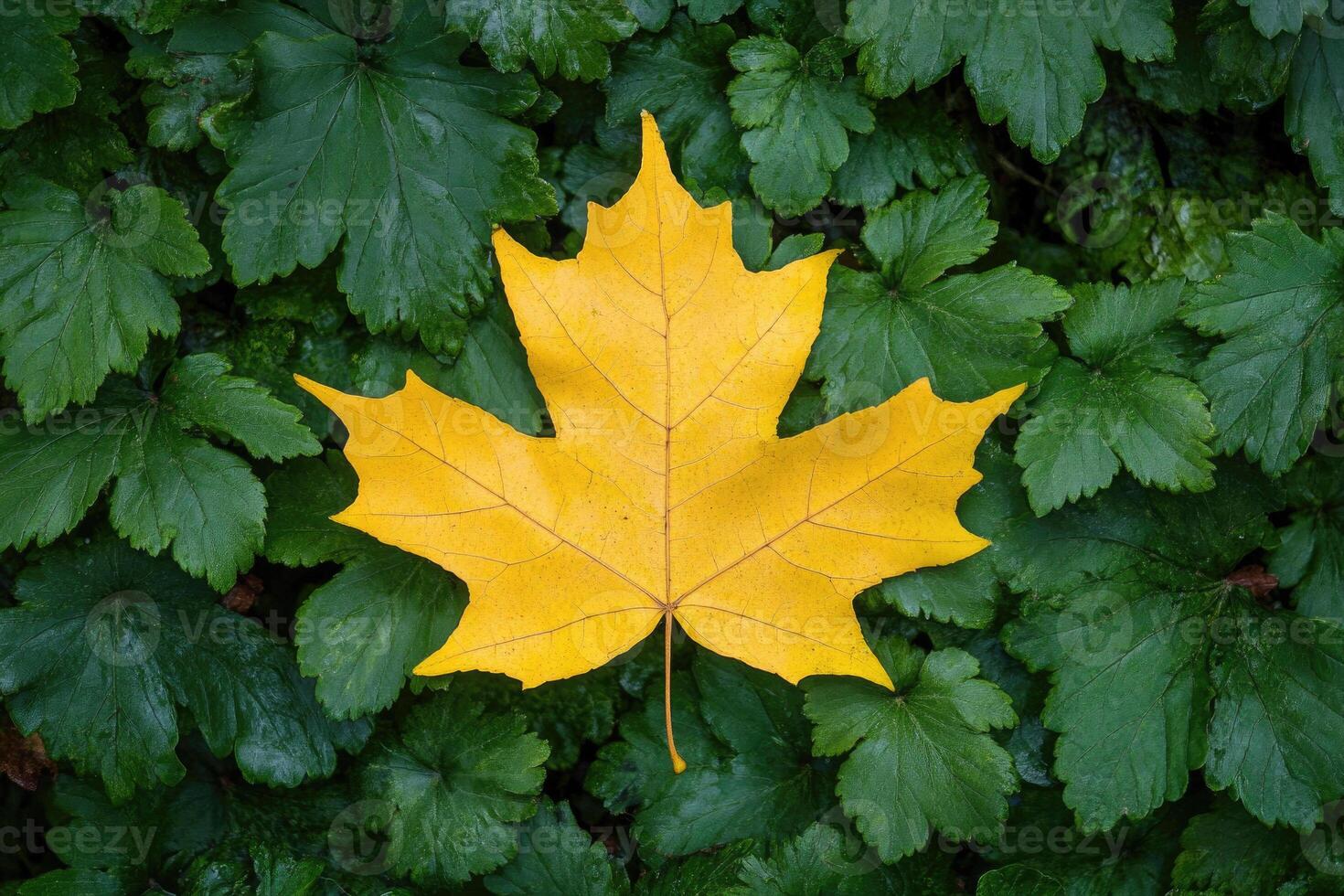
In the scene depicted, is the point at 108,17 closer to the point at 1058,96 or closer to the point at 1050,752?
the point at 1058,96

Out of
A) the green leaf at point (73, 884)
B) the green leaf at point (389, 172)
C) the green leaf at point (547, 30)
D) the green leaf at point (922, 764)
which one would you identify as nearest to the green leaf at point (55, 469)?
the green leaf at point (389, 172)

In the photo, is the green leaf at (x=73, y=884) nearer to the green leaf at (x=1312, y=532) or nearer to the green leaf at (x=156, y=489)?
the green leaf at (x=156, y=489)

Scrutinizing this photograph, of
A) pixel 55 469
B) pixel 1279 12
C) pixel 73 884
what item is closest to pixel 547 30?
pixel 55 469

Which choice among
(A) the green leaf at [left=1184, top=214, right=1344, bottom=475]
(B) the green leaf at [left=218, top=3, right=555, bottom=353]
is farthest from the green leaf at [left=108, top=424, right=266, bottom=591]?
(A) the green leaf at [left=1184, top=214, right=1344, bottom=475]

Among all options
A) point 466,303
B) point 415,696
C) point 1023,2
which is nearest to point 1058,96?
point 1023,2

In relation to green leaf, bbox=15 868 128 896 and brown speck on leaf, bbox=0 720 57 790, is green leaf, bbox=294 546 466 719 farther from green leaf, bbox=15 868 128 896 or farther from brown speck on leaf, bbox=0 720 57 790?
brown speck on leaf, bbox=0 720 57 790

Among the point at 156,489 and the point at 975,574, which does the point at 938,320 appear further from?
the point at 156,489
